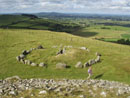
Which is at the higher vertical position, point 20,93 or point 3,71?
point 20,93

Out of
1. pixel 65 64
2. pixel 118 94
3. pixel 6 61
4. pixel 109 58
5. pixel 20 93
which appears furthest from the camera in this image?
pixel 109 58

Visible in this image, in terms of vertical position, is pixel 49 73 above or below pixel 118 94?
below

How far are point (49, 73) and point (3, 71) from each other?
448 inches

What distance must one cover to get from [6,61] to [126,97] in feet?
115

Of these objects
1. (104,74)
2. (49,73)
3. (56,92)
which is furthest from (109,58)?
(56,92)

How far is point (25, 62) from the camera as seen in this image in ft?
A: 141

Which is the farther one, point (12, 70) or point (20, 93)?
point (12, 70)

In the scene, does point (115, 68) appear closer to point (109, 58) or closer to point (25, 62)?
point (109, 58)

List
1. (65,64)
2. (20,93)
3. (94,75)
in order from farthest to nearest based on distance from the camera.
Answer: (65,64) → (94,75) → (20,93)

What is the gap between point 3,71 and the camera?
3812cm

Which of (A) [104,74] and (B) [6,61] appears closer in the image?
(A) [104,74]

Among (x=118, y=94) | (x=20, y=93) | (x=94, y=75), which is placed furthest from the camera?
(x=94, y=75)

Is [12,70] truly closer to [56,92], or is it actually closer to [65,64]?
[65,64]

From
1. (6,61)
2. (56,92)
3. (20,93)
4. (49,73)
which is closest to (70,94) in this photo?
(56,92)
